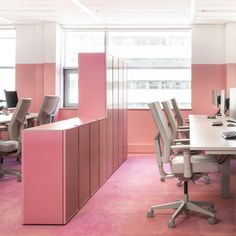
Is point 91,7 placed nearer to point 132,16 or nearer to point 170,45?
point 132,16

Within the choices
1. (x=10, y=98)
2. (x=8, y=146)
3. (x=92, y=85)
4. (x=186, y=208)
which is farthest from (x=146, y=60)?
(x=186, y=208)

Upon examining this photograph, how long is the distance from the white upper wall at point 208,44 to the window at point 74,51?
6.74ft

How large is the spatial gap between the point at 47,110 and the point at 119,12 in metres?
2.27

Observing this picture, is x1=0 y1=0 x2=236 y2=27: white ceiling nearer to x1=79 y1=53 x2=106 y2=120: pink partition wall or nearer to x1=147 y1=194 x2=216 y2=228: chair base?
x1=79 y1=53 x2=106 y2=120: pink partition wall

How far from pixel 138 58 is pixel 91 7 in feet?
7.15

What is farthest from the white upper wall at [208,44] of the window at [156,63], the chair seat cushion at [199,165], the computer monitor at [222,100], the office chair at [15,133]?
the chair seat cushion at [199,165]

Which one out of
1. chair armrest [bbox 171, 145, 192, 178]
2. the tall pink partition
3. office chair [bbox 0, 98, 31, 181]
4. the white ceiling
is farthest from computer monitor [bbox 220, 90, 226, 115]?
chair armrest [bbox 171, 145, 192, 178]

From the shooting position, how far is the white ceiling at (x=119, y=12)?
22.7 ft

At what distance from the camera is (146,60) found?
913cm

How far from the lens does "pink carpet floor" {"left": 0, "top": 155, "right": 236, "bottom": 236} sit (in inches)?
143

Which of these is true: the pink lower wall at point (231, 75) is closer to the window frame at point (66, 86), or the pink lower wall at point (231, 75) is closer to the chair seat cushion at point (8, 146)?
the window frame at point (66, 86)

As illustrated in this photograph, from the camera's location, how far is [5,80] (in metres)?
9.62

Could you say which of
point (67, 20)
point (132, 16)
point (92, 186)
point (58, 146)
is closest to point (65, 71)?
point (67, 20)

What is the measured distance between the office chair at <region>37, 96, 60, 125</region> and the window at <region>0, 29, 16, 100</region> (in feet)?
8.41
